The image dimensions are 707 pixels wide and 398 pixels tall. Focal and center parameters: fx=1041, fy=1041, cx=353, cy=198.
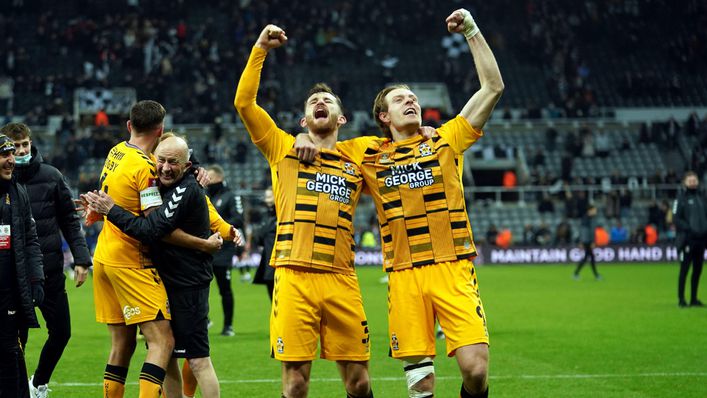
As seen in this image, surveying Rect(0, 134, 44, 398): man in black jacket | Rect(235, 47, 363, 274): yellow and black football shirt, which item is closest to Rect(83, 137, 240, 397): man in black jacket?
Rect(0, 134, 44, 398): man in black jacket

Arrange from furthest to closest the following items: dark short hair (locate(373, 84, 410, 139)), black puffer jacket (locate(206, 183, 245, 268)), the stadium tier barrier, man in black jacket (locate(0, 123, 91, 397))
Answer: the stadium tier barrier < black puffer jacket (locate(206, 183, 245, 268)) < man in black jacket (locate(0, 123, 91, 397)) < dark short hair (locate(373, 84, 410, 139))

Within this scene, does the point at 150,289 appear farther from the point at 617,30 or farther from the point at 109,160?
the point at 617,30

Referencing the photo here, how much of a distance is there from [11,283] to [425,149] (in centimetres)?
286

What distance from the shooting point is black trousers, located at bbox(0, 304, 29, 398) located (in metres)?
6.76

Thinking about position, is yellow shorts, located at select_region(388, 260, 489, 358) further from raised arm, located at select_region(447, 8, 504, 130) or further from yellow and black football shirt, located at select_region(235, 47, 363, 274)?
raised arm, located at select_region(447, 8, 504, 130)

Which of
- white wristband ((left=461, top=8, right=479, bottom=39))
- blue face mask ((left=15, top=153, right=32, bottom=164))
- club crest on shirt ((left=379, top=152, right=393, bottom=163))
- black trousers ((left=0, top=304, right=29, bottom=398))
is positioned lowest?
black trousers ((left=0, top=304, right=29, bottom=398))

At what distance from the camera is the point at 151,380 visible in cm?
702

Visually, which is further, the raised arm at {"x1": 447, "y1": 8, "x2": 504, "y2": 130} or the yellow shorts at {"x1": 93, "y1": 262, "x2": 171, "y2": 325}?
the yellow shorts at {"x1": 93, "y1": 262, "x2": 171, "y2": 325}

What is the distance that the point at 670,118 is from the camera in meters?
40.3

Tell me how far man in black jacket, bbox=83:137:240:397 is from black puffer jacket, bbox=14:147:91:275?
1.32 meters

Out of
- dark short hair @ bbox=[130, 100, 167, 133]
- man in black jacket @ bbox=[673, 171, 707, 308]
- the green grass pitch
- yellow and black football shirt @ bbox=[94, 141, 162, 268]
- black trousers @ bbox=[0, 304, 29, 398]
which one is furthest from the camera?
man in black jacket @ bbox=[673, 171, 707, 308]

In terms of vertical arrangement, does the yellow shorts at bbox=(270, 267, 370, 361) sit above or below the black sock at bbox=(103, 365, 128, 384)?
above

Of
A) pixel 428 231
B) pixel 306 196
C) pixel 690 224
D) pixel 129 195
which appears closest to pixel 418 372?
pixel 428 231

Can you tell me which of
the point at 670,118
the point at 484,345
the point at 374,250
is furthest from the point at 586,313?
the point at 670,118
